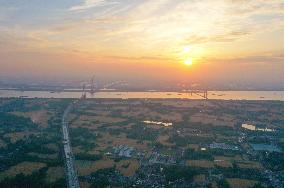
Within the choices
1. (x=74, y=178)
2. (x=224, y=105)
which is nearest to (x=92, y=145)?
(x=74, y=178)

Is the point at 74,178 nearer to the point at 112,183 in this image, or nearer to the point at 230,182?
the point at 112,183

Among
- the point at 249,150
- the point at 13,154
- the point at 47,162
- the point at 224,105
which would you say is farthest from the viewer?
the point at 224,105

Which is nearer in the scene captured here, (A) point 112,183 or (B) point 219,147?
(A) point 112,183

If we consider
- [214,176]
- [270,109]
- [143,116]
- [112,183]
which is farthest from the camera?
[270,109]

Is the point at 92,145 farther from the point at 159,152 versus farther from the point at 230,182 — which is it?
the point at 230,182

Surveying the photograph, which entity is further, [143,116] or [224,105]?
[224,105]

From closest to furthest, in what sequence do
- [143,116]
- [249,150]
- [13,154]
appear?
1. [13,154]
2. [249,150]
3. [143,116]

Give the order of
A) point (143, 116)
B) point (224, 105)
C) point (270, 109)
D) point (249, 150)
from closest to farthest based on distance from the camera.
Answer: point (249, 150) → point (143, 116) → point (270, 109) → point (224, 105)

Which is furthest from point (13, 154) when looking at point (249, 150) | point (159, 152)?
point (249, 150)
